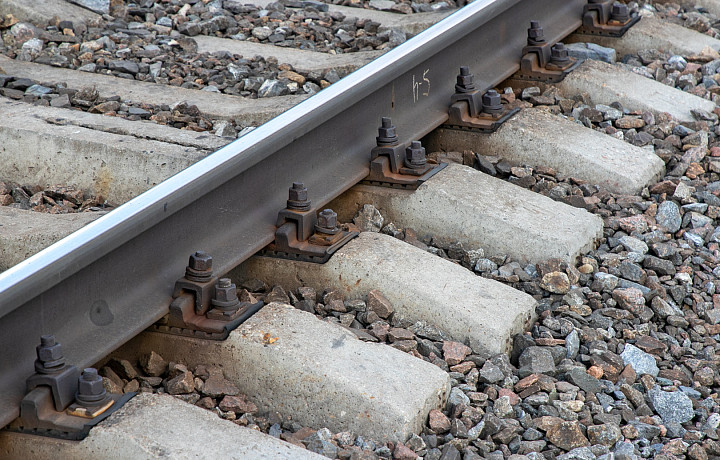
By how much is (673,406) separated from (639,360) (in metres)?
0.26

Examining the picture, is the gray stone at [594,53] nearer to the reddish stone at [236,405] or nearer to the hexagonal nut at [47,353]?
the reddish stone at [236,405]

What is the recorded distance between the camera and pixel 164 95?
517 centimetres

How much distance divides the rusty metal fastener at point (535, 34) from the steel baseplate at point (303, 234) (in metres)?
2.24

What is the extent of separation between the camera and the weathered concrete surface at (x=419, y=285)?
134 inches

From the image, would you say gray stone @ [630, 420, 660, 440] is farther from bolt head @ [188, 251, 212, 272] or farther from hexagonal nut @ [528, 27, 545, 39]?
hexagonal nut @ [528, 27, 545, 39]

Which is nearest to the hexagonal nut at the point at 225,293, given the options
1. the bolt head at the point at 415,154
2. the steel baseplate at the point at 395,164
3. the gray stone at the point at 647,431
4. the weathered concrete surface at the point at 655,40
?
the steel baseplate at the point at 395,164

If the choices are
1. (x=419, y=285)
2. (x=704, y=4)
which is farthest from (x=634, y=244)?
(x=704, y=4)

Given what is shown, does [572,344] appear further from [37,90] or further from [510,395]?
[37,90]

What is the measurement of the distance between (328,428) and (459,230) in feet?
4.19

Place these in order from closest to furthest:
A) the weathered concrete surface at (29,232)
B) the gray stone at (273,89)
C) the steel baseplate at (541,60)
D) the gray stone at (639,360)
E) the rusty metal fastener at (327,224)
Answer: the gray stone at (639,360)
the weathered concrete surface at (29,232)
the rusty metal fastener at (327,224)
the gray stone at (273,89)
the steel baseplate at (541,60)

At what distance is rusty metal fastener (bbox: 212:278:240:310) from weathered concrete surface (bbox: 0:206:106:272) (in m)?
0.70

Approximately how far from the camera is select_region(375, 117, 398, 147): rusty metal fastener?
4266 millimetres

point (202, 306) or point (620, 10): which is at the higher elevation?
point (620, 10)

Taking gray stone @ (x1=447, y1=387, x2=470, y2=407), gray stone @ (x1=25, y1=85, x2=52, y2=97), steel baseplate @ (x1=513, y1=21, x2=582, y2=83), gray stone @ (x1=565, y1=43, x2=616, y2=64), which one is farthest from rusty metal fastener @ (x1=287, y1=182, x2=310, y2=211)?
gray stone @ (x1=565, y1=43, x2=616, y2=64)
